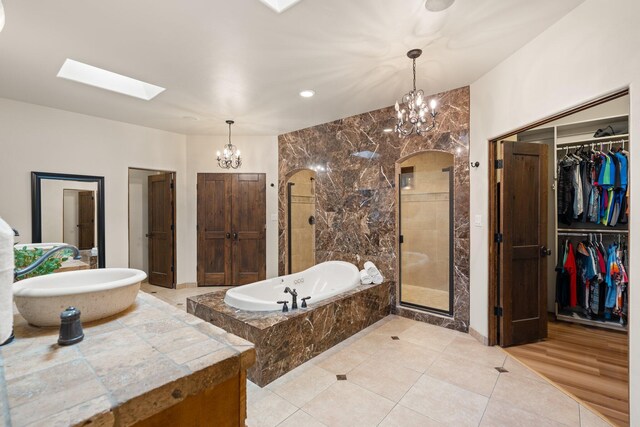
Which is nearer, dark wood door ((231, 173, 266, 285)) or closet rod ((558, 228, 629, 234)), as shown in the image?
closet rod ((558, 228, 629, 234))

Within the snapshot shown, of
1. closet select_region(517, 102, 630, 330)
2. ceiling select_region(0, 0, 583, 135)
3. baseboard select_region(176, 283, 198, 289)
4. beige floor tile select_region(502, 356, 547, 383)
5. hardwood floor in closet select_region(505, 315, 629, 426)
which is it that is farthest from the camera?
baseboard select_region(176, 283, 198, 289)

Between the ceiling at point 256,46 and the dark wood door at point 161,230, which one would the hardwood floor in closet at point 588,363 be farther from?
the dark wood door at point 161,230

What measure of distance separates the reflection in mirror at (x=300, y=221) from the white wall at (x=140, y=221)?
2822 millimetres

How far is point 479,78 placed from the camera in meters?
3.14

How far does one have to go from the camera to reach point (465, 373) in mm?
2582

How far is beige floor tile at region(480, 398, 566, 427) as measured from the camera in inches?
77.6

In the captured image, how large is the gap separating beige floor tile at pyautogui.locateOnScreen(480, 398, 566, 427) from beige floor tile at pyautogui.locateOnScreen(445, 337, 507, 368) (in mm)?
613

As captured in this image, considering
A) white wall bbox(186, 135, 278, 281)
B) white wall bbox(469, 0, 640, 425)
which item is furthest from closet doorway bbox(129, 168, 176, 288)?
white wall bbox(469, 0, 640, 425)

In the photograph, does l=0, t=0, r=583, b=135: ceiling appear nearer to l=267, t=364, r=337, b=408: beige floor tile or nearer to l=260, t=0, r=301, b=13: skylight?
l=260, t=0, r=301, b=13: skylight

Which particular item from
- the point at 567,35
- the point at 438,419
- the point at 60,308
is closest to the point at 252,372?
the point at 438,419

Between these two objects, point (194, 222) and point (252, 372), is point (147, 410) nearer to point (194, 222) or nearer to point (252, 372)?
point (252, 372)

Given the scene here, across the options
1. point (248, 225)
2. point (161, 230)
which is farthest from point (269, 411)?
point (161, 230)

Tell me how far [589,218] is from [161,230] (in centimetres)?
662

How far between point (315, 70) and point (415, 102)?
107 centimetres
